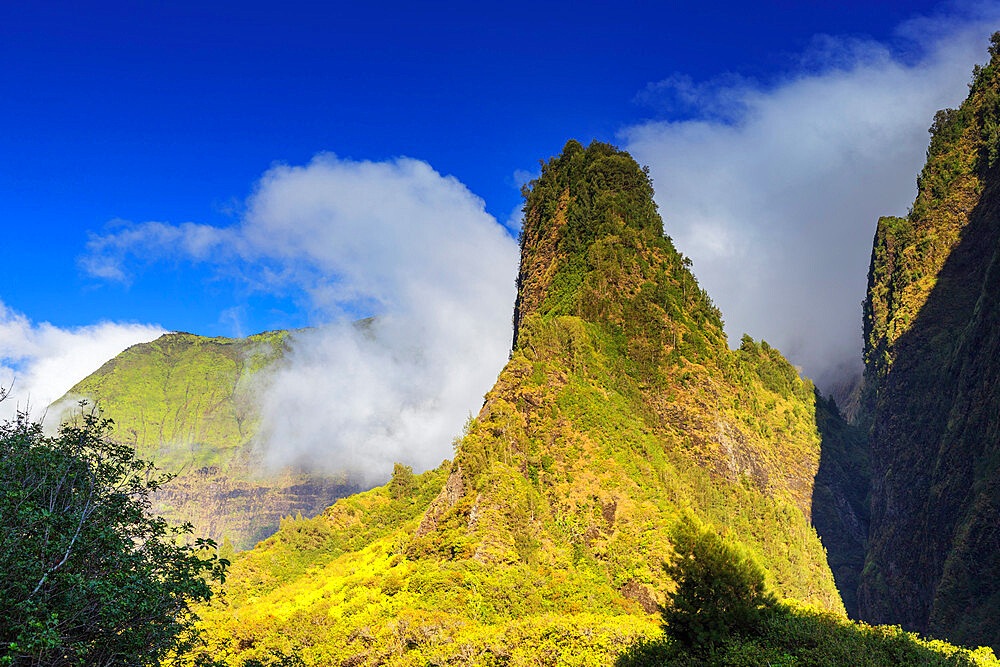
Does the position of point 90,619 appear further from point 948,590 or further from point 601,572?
point 948,590

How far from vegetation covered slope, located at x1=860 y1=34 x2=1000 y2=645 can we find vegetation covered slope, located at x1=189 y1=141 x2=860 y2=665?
1042cm

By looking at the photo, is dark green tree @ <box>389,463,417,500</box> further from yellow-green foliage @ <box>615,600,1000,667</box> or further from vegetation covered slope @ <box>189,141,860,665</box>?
yellow-green foliage @ <box>615,600,1000,667</box>

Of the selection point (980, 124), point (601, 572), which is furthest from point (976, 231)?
point (601, 572)

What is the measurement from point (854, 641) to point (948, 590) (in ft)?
111

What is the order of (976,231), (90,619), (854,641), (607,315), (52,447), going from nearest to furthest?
1. (90,619)
2. (52,447)
3. (854,641)
4. (607,315)
5. (976,231)

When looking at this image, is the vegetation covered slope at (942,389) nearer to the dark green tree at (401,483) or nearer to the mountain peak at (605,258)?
the mountain peak at (605,258)

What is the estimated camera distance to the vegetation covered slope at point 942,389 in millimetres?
42906

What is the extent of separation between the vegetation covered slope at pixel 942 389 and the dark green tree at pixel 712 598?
96.1 feet

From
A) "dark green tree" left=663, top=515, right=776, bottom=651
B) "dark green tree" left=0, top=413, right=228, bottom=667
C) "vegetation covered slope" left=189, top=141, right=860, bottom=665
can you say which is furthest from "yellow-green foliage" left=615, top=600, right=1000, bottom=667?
"dark green tree" left=0, top=413, right=228, bottom=667

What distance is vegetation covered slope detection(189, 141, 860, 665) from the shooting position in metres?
33.8

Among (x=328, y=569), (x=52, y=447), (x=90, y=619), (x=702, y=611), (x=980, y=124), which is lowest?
(x=328, y=569)

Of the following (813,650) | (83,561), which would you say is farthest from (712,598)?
(83,561)

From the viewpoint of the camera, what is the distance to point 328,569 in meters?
53.4

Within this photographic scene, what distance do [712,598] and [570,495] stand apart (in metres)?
18.9
